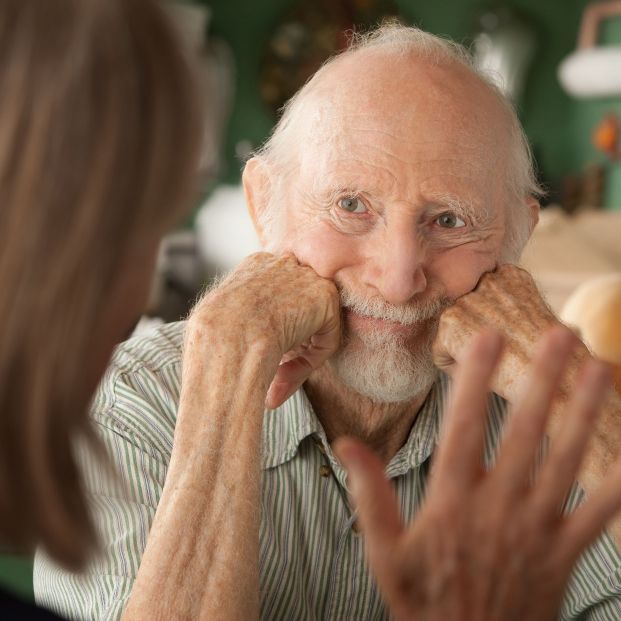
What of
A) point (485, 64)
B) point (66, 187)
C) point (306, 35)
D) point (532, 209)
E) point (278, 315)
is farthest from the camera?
point (306, 35)

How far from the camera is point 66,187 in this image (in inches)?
25.1

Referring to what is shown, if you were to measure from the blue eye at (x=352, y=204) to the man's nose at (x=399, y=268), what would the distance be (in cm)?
6

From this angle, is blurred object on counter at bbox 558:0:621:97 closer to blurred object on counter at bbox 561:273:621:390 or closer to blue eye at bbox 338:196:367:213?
blurred object on counter at bbox 561:273:621:390

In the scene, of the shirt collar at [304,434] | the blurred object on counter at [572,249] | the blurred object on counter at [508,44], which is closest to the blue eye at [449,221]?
the shirt collar at [304,434]

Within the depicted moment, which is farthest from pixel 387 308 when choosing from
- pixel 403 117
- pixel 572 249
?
pixel 572 249

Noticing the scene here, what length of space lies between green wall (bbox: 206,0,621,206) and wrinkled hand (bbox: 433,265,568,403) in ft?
13.9

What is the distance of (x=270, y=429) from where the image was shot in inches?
55.1

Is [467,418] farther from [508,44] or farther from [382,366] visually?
[508,44]

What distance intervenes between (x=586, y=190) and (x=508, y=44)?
1031mm

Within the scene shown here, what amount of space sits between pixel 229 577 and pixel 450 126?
74 centimetres

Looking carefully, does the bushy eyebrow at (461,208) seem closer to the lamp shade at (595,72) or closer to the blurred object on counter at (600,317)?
the blurred object on counter at (600,317)

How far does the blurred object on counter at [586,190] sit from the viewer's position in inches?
212

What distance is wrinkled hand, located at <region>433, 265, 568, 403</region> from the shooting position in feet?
4.34

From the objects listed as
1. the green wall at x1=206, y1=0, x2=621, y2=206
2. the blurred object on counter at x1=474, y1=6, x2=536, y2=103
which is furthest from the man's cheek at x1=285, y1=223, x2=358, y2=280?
the blurred object on counter at x1=474, y1=6, x2=536, y2=103
